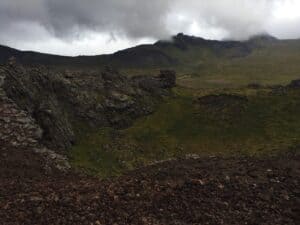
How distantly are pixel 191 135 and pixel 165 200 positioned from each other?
140ft

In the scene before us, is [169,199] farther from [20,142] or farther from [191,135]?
[191,135]

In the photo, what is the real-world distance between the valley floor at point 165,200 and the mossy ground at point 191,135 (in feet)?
68.1

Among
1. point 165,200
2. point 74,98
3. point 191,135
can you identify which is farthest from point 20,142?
point 191,135

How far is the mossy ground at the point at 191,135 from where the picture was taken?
53781 millimetres

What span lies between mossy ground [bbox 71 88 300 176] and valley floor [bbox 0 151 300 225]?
20757 mm

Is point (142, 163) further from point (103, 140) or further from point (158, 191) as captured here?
point (158, 191)

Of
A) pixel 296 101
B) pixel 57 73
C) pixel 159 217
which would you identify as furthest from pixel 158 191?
pixel 296 101

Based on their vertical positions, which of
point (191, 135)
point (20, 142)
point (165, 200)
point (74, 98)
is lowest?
point (191, 135)

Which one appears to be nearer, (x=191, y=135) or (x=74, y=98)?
(x=74, y=98)

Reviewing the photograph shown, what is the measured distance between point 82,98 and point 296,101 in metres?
32.5

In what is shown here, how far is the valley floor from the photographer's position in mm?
21688

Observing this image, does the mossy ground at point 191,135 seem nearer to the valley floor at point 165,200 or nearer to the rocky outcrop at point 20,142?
the rocky outcrop at point 20,142

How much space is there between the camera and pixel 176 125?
68.9 m

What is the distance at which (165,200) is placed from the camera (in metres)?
23.1
